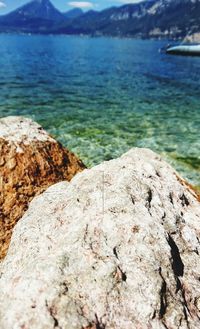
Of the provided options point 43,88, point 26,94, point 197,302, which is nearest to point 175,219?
point 197,302

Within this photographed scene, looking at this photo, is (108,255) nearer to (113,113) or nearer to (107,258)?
(107,258)

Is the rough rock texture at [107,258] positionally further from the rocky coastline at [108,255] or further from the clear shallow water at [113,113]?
the clear shallow water at [113,113]

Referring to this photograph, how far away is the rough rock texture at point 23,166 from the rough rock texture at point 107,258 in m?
1.45

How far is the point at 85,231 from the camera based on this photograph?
5.67m

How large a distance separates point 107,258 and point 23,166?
494cm

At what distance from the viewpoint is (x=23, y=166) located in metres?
9.54

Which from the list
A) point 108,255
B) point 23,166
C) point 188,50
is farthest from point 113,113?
point 188,50

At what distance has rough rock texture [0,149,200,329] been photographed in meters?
4.58

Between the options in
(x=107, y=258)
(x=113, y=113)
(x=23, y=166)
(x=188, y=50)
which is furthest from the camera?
(x=188, y=50)

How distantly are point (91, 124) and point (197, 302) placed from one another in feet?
71.5

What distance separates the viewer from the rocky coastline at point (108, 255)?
181 inches

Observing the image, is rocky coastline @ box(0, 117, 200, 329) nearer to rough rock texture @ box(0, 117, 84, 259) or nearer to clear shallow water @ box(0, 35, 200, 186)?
rough rock texture @ box(0, 117, 84, 259)

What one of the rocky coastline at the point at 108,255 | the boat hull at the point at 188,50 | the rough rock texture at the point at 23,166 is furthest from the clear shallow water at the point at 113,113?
the boat hull at the point at 188,50

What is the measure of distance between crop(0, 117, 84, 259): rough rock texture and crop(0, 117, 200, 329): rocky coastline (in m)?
0.63
